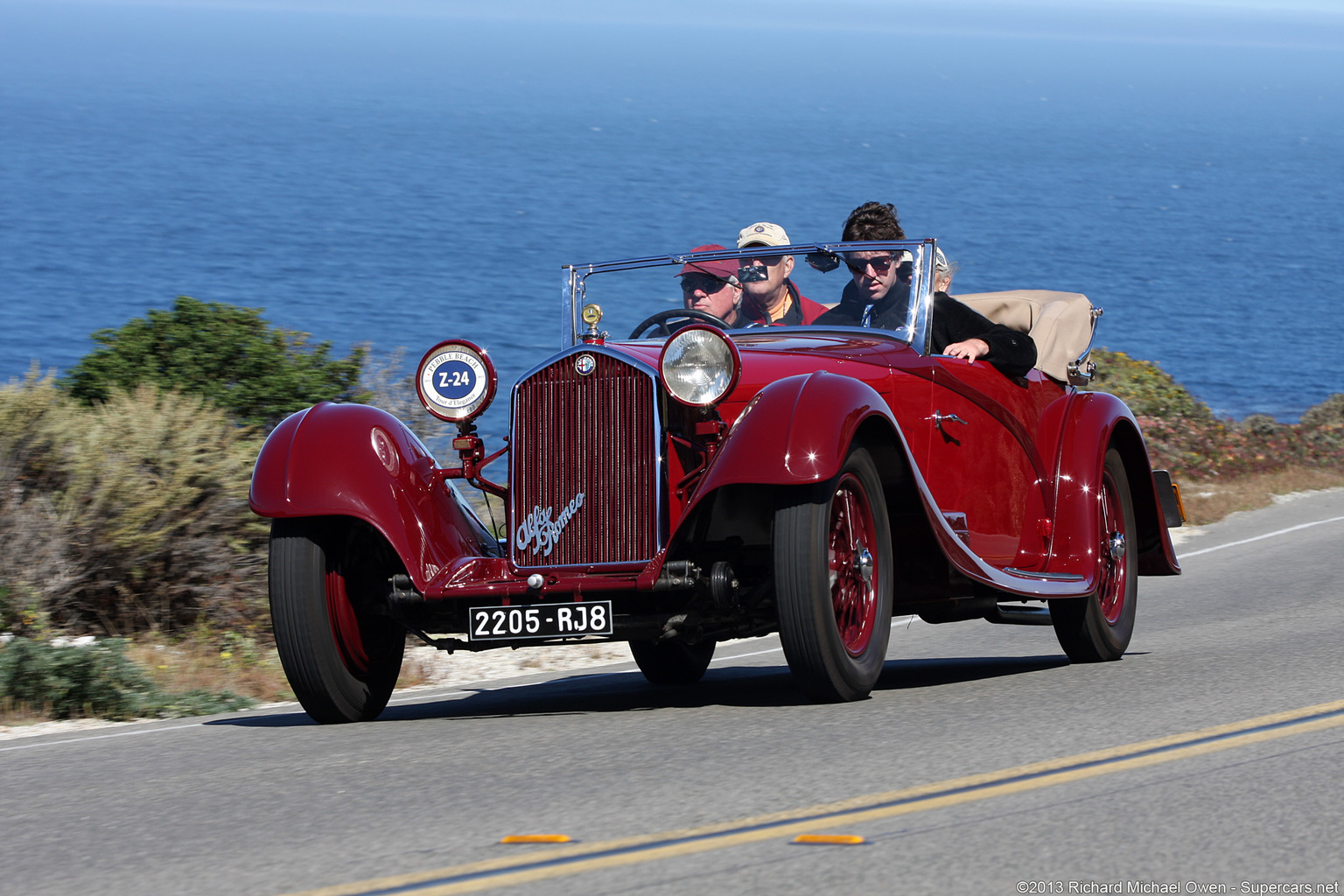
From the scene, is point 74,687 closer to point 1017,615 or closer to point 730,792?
point 730,792

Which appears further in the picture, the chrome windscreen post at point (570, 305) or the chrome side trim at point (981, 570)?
the chrome windscreen post at point (570, 305)

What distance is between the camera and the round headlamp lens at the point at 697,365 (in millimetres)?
6285

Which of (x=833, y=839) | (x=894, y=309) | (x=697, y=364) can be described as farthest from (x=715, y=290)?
(x=833, y=839)

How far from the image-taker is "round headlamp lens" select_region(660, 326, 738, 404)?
20.6ft

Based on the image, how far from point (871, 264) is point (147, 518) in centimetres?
511

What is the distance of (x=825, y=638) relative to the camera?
5965 mm

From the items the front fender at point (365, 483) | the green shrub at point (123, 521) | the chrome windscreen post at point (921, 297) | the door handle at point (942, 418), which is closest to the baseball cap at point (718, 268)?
the chrome windscreen post at point (921, 297)

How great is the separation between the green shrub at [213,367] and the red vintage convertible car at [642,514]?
21.2ft

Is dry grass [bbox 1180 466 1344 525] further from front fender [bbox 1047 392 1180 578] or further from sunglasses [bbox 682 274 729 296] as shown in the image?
sunglasses [bbox 682 274 729 296]

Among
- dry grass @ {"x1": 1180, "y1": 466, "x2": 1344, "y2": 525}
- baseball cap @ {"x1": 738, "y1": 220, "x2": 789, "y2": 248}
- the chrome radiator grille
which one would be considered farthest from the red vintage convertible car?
dry grass @ {"x1": 1180, "y1": 466, "x2": 1344, "y2": 525}

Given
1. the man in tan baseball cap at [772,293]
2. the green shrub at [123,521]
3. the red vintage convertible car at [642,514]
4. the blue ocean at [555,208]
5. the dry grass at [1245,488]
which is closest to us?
the red vintage convertible car at [642,514]

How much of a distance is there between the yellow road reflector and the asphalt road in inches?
1.8

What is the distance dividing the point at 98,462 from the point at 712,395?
564cm

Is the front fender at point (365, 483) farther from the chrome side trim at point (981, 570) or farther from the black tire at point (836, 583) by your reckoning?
the chrome side trim at point (981, 570)
